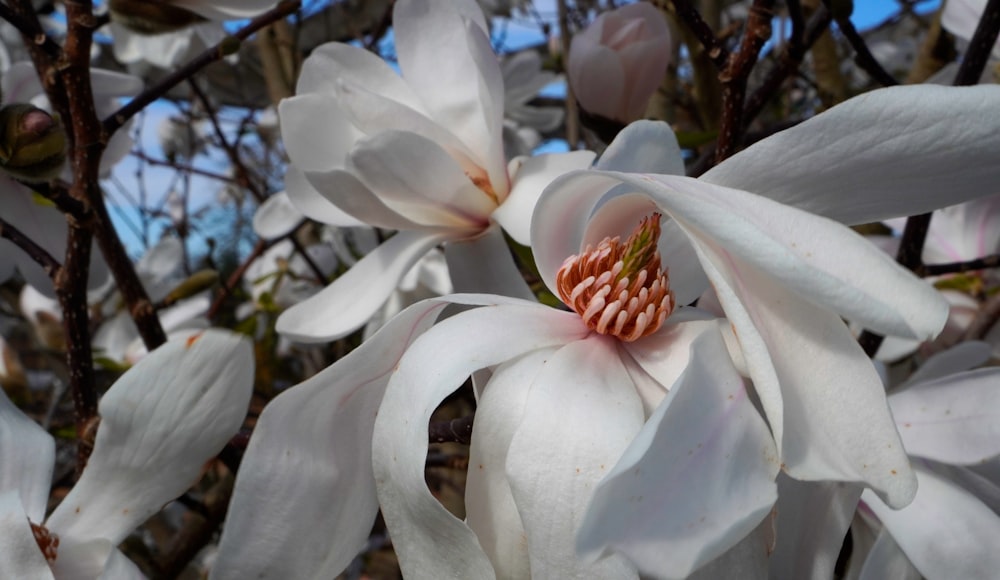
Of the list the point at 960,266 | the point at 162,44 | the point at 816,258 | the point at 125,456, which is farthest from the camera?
the point at 162,44

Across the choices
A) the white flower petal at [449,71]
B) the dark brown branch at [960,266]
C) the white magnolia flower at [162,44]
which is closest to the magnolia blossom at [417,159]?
the white flower petal at [449,71]

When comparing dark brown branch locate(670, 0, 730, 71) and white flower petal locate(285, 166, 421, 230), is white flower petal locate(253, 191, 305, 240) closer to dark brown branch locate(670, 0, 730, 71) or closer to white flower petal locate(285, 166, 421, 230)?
white flower petal locate(285, 166, 421, 230)

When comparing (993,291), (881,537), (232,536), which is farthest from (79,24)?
(993,291)

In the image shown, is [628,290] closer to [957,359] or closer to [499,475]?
[499,475]

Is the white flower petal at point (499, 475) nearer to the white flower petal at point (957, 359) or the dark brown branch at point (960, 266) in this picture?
the white flower petal at point (957, 359)

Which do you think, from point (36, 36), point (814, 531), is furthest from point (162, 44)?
point (814, 531)
